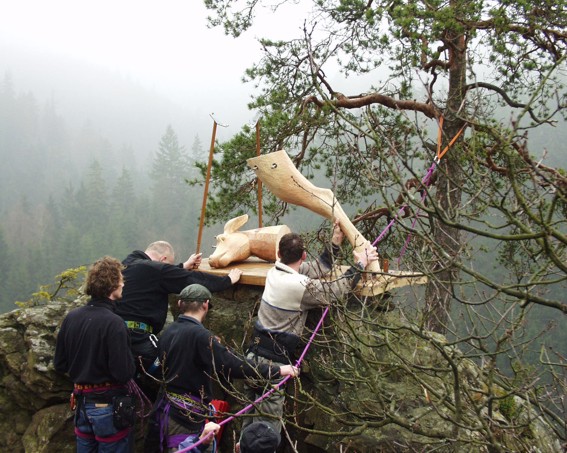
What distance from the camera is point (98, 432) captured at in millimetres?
3045

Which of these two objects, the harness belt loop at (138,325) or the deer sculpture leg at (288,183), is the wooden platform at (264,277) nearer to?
the deer sculpture leg at (288,183)

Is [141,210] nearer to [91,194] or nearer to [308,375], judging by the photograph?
[91,194]

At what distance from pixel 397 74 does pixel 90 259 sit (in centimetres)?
3443

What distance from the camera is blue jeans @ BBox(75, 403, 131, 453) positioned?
3.04 m

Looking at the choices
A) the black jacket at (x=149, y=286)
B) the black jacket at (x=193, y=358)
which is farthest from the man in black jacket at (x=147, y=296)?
the black jacket at (x=193, y=358)

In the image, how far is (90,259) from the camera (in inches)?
1468

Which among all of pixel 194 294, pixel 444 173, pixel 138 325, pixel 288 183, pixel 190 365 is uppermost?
pixel 444 173

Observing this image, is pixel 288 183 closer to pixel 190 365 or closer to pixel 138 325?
pixel 138 325

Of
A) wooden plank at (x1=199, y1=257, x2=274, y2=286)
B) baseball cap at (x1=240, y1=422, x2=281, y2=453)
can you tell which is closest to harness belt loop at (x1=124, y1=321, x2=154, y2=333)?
wooden plank at (x1=199, y1=257, x2=274, y2=286)

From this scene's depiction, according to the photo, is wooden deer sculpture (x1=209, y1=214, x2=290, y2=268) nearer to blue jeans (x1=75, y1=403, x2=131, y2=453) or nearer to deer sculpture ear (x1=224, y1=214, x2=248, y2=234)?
deer sculpture ear (x1=224, y1=214, x2=248, y2=234)

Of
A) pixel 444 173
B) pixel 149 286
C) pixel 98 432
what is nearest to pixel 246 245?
pixel 149 286

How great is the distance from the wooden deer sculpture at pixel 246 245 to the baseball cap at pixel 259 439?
76.0 inches

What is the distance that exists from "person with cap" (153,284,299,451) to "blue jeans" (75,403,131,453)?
34cm

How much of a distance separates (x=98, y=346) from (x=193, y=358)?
0.59m
